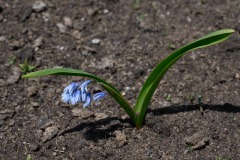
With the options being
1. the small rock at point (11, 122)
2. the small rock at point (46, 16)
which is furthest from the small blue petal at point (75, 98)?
the small rock at point (46, 16)

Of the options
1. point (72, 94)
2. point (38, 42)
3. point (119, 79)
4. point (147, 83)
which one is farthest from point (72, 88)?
point (38, 42)

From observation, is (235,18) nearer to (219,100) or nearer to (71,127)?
(219,100)

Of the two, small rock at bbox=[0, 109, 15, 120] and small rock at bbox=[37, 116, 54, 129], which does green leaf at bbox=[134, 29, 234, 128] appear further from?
small rock at bbox=[0, 109, 15, 120]

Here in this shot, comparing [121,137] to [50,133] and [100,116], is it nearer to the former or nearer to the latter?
[100,116]

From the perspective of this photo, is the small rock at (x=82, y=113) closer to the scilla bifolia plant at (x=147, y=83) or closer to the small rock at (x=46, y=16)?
the scilla bifolia plant at (x=147, y=83)

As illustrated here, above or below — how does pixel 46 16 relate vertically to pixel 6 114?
above

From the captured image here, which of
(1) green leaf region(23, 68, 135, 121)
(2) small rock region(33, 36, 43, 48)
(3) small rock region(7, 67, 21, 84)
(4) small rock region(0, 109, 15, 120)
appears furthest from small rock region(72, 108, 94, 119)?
(2) small rock region(33, 36, 43, 48)

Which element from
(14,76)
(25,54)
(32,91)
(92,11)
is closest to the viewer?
(32,91)
